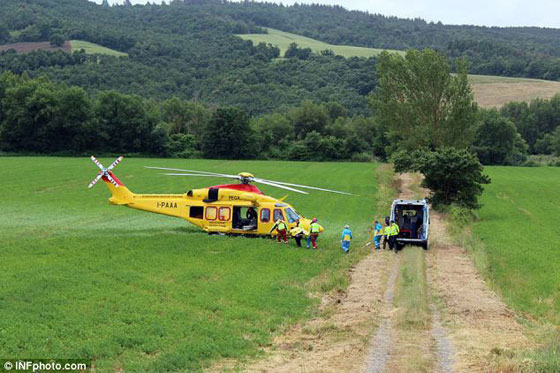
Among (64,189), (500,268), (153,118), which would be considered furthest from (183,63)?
(500,268)

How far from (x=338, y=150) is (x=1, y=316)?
94.0 m

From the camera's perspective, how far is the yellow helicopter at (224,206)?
31.3 m

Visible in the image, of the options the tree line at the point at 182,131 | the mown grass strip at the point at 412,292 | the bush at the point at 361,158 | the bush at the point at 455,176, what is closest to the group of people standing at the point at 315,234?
the mown grass strip at the point at 412,292

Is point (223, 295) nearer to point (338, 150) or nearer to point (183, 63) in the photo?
point (338, 150)

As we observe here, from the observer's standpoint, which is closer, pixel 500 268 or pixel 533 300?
pixel 533 300

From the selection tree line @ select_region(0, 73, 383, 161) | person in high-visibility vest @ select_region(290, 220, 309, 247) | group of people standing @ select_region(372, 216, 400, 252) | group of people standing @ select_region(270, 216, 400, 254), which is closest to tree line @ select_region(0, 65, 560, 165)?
tree line @ select_region(0, 73, 383, 161)

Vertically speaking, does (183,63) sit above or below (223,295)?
above

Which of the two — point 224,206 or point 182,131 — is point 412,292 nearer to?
point 224,206

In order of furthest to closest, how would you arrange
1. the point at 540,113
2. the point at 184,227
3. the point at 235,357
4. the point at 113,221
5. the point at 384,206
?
1. the point at 540,113
2. the point at 384,206
3. the point at 113,221
4. the point at 184,227
5. the point at 235,357

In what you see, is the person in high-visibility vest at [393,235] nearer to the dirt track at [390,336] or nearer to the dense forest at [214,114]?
the dirt track at [390,336]

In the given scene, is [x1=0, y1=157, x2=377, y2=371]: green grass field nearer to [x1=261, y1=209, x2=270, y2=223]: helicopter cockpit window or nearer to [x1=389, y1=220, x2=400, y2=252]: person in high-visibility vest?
[x1=261, y1=209, x2=270, y2=223]: helicopter cockpit window

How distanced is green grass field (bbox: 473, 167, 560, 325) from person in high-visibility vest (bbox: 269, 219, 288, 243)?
8.60m

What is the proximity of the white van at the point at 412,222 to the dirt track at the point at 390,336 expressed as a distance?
7.39 m

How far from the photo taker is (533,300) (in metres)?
20.6
